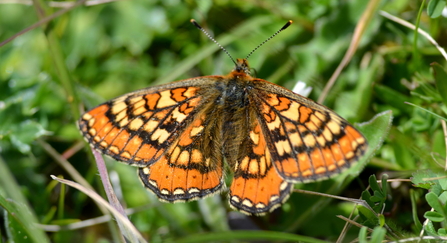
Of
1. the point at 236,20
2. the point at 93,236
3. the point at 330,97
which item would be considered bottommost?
the point at 93,236

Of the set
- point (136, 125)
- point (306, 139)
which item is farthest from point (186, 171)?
point (306, 139)

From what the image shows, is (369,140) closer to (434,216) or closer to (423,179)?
(423,179)

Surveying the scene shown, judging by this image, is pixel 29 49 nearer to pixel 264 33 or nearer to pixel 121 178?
pixel 121 178

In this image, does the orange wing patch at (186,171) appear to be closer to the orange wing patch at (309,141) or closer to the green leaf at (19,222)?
the orange wing patch at (309,141)

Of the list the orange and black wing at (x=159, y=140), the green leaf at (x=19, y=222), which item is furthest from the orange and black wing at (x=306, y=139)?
the green leaf at (x=19, y=222)

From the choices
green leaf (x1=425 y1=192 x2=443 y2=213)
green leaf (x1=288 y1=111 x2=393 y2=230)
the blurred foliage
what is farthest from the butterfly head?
green leaf (x1=425 y1=192 x2=443 y2=213)

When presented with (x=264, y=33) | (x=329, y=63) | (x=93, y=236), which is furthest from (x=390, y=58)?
(x=93, y=236)

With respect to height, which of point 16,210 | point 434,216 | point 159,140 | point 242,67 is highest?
point 242,67
